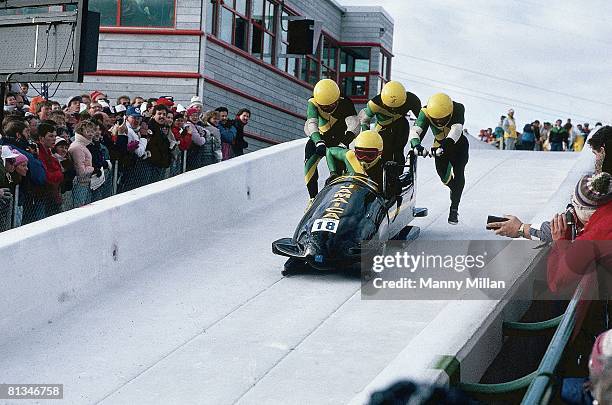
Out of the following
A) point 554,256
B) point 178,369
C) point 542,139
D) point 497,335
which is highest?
point 554,256

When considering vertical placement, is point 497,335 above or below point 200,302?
above

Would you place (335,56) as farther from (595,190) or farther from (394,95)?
(595,190)

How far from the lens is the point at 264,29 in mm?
19859

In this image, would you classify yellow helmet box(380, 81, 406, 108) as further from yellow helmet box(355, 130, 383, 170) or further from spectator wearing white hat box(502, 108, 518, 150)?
spectator wearing white hat box(502, 108, 518, 150)

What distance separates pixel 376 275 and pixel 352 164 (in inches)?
45.6

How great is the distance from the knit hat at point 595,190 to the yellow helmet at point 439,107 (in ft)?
16.2

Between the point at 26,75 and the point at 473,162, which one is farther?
the point at 473,162

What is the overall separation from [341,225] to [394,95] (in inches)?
93.7

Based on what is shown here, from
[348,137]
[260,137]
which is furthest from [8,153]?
[260,137]

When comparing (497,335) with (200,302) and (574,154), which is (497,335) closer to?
(200,302)

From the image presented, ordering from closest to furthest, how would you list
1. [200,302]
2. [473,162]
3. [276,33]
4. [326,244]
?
[200,302] → [326,244] → [473,162] → [276,33]

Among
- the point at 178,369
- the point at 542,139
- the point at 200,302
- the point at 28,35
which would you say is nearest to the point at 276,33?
the point at 542,139

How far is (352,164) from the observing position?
847 centimetres

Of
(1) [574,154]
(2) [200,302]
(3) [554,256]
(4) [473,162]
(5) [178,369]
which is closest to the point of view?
(3) [554,256]
